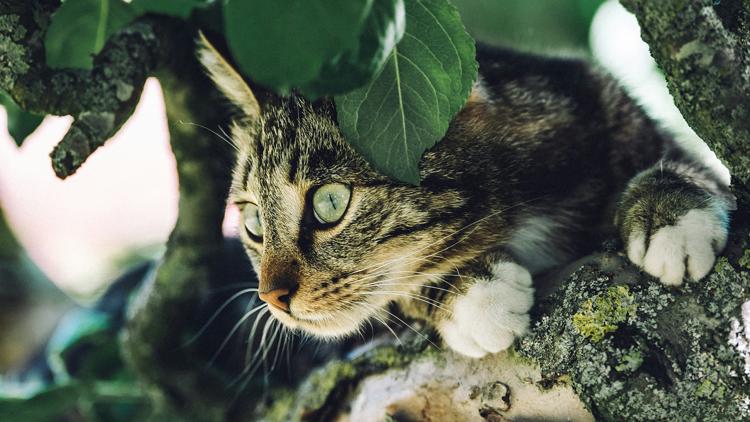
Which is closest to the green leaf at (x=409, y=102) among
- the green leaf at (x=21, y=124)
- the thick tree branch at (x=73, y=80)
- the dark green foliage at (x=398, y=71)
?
the dark green foliage at (x=398, y=71)

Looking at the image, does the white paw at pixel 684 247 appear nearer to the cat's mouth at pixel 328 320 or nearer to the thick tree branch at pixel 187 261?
the cat's mouth at pixel 328 320

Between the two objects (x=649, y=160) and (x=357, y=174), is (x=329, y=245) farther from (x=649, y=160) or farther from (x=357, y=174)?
(x=649, y=160)

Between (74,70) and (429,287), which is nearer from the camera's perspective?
(74,70)

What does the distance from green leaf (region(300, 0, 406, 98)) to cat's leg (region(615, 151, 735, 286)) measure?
23.1 inches

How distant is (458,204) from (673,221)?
0.40 meters

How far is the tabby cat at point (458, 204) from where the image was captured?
1.34 meters

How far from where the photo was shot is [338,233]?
138cm

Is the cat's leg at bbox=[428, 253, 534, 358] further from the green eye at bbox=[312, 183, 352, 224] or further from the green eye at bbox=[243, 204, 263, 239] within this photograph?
the green eye at bbox=[243, 204, 263, 239]

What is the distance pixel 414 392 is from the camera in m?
1.29

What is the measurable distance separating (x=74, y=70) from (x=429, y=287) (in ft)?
2.61

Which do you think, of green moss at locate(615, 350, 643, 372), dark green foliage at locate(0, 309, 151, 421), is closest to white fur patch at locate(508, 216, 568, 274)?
green moss at locate(615, 350, 643, 372)

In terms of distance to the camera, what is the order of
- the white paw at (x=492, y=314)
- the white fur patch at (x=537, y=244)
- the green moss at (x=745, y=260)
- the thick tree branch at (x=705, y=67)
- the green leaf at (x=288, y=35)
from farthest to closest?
the white fur patch at (x=537, y=244) → the white paw at (x=492, y=314) → the green moss at (x=745, y=260) → the thick tree branch at (x=705, y=67) → the green leaf at (x=288, y=35)

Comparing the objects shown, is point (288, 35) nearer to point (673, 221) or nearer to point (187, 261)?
point (673, 221)

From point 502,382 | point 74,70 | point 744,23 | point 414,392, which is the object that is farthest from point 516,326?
point 74,70
